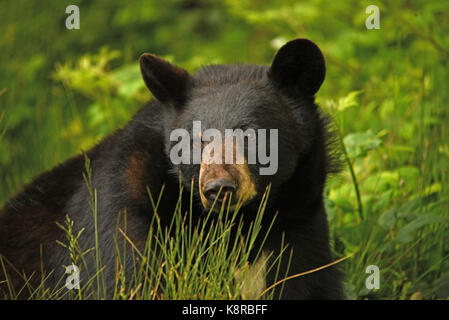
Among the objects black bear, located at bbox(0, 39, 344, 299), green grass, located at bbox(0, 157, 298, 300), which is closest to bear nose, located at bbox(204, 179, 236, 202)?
green grass, located at bbox(0, 157, 298, 300)

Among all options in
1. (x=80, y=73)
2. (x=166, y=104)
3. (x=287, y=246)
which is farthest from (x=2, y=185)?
(x=287, y=246)

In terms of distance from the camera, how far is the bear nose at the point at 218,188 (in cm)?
318

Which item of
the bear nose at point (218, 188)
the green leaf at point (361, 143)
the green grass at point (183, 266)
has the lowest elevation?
the green grass at point (183, 266)

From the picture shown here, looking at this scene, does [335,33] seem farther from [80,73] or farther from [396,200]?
[396,200]

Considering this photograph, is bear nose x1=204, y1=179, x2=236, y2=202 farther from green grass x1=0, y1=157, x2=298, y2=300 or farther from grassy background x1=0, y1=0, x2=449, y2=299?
grassy background x1=0, y1=0, x2=449, y2=299

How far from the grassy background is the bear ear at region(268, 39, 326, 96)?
0.38 meters

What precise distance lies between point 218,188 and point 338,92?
4.61 meters

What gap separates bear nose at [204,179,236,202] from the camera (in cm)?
318

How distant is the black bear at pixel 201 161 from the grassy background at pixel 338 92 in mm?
383

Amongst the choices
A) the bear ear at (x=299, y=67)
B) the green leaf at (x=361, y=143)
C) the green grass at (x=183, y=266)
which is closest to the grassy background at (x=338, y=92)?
the green leaf at (x=361, y=143)

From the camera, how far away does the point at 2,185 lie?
6363 mm

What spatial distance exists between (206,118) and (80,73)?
3146mm

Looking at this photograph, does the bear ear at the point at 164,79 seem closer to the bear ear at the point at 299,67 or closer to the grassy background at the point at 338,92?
the bear ear at the point at 299,67

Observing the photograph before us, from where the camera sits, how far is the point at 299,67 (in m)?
3.70
